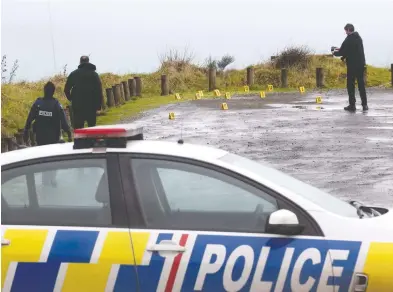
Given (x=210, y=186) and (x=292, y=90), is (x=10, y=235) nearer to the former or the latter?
(x=210, y=186)

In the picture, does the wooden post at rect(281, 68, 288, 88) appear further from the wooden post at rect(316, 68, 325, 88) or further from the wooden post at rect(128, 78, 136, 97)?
the wooden post at rect(128, 78, 136, 97)

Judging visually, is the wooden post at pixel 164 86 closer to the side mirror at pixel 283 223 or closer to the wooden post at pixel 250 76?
the wooden post at pixel 250 76

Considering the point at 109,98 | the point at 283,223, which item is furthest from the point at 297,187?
the point at 109,98

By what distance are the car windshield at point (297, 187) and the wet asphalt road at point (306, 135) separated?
451 cm

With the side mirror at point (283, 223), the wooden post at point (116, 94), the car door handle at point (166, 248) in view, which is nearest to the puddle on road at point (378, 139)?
the side mirror at point (283, 223)

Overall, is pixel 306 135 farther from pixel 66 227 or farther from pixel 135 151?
pixel 66 227

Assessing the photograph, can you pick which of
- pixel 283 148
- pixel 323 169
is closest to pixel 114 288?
pixel 323 169

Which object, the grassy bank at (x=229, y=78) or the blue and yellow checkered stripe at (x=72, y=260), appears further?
the grassy bank at (x=229, y=78)

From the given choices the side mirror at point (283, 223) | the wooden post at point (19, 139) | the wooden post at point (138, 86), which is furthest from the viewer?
the wooden post at point (138, 86)

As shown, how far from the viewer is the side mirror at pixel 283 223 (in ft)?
16.6

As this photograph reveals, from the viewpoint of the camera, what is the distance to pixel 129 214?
17.2 feet

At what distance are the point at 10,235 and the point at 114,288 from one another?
2.20ft

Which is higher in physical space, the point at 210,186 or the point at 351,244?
the point at 210,186

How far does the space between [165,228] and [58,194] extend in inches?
28.3
